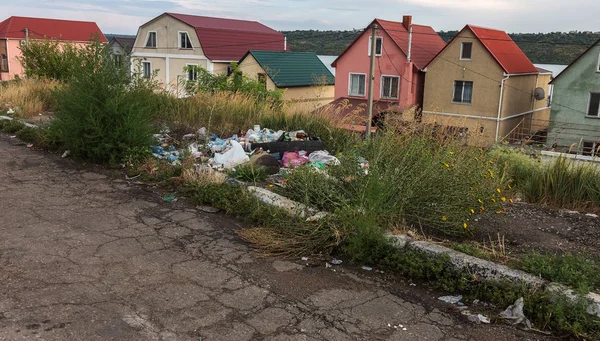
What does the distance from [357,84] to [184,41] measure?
14.1 meters

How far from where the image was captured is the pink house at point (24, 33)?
1849 inches

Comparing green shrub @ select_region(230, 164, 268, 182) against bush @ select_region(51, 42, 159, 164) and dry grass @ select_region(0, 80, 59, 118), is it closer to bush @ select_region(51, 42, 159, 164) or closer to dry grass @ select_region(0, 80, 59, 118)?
bush @ select_region(51, 42, 159, 164)

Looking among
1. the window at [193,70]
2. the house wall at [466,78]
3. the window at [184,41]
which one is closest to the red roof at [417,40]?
the house wall at [466,78]

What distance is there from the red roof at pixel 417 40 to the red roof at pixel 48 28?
2808 centimetres

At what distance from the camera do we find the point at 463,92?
3081 cm

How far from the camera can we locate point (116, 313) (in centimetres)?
354

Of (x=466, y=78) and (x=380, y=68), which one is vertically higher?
(x=380, y=68)

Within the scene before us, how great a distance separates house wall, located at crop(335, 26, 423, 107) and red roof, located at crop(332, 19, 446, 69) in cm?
36

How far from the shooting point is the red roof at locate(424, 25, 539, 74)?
1155 inches

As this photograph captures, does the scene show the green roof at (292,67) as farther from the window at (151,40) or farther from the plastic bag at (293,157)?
the plastic bag at (293,157)

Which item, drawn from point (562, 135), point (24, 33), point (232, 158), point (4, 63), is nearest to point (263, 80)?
point (232, 158)

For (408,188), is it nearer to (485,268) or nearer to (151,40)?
(485,268)

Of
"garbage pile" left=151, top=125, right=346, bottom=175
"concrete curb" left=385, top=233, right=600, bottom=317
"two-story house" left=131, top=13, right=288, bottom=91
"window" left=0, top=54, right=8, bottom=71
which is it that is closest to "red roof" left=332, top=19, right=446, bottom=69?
"two-story house" left=131, top=13, right=288, bottom=91

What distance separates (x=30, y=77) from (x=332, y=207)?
52.3ft
